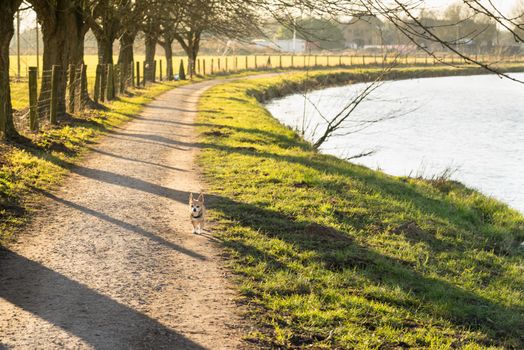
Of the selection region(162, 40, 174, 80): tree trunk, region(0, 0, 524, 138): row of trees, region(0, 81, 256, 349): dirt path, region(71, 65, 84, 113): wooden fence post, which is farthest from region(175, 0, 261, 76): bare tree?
region(162, 40, 174, 80): tree trunk

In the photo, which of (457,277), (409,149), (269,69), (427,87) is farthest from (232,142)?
(269,69)

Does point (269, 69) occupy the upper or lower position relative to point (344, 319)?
upper

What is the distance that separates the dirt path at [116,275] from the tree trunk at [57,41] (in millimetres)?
8116

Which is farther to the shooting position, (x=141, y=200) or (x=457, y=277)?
(x=141, y=200)

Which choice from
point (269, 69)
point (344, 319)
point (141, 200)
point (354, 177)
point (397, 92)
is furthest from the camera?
point (269, 69)

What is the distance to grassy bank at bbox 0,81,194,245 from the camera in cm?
950

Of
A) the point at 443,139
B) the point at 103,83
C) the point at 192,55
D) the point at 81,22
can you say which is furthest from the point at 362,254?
the point at 192,55

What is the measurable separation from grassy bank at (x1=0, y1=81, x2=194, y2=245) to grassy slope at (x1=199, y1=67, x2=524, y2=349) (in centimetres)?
290

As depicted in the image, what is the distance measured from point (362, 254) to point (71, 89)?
14895 mm

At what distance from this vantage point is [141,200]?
10.6 metres

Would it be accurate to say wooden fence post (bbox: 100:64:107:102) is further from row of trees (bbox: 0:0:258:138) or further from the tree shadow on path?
the tree shadow on path

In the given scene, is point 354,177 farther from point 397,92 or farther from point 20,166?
point 397,92

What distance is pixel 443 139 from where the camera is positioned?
25.4 meters

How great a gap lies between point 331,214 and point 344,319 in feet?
14.2
